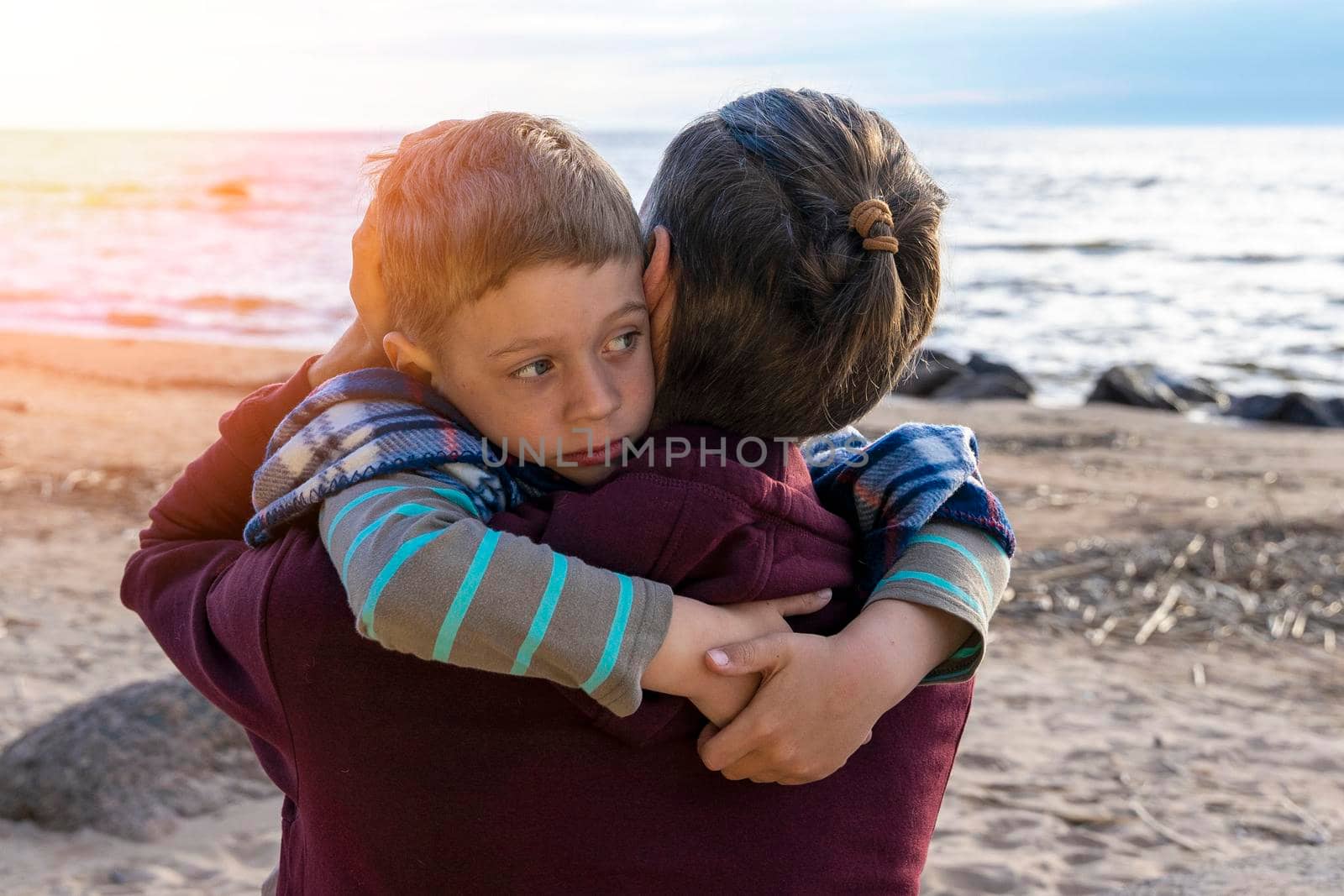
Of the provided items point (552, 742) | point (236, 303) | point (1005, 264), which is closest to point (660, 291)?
point (552, 742)

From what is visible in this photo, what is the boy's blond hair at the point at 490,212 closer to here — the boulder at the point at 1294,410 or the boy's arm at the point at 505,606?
the boy's arm at the point at 505,606

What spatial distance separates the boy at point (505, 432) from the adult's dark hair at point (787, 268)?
0.19ft

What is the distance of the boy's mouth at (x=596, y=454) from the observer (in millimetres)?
1657

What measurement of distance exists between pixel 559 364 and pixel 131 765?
279cm

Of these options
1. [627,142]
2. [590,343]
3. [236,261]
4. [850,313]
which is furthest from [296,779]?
[627,142]

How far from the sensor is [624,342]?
1.68 meters

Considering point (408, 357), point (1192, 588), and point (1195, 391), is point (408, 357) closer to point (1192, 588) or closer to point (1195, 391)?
point (1192, 588)

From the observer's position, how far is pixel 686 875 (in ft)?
4.67

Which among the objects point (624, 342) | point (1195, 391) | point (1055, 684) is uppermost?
point (624, 342)

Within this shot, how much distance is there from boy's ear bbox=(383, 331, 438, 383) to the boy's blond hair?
0.02 m

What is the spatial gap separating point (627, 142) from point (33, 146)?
44905 millimetres

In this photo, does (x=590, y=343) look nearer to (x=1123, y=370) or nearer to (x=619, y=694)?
(x=619, y=694)

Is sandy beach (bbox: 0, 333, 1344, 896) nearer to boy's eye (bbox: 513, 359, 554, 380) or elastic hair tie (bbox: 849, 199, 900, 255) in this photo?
elastic hair tie (bbox: 849, 199, 900, 255)

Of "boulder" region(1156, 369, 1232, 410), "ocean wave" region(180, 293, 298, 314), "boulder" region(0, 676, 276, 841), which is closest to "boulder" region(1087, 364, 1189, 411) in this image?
"boulder" region(1156, 369, 1232, 410)
